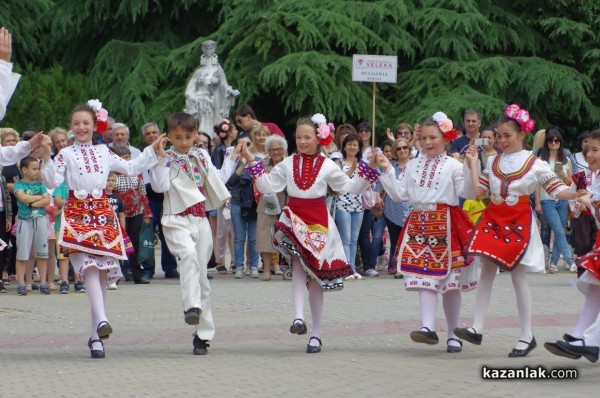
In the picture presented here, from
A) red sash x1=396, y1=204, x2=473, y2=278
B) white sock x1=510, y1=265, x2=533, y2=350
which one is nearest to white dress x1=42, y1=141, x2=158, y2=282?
red sash x1=396, y1=204, x2=473, y2=278

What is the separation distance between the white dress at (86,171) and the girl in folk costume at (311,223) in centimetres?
114

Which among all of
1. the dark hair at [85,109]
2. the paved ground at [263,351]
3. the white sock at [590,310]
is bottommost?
the paved ground at [263,351]

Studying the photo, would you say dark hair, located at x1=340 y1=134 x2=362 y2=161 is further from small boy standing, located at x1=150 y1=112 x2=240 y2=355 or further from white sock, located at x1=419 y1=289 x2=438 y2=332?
white sock, located at x1=419 y1=289 x2=438 y2=332

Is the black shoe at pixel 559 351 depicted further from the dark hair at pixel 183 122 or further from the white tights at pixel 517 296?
the dark hair at pixel 183 122

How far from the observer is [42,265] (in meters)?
14.3

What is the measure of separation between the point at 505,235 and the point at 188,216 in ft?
7.97

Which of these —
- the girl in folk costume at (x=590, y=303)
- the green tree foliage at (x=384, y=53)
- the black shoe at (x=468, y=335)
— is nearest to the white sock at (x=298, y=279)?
the black shoe at (x=468, y=335)

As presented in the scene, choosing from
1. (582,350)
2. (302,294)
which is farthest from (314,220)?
(582,350)

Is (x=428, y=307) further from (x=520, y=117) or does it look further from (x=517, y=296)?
(x=520, y=117)

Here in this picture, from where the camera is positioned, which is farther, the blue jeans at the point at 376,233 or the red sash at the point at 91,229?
the blue jeans at the point at 376,233

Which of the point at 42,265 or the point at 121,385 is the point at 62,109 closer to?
the point at 42,265

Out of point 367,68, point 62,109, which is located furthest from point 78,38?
point 367,68

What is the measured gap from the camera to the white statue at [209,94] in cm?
2262

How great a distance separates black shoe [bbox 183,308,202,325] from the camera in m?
9.35
